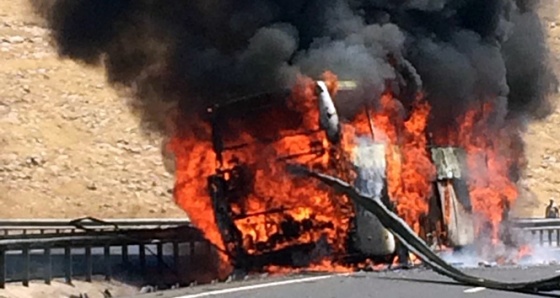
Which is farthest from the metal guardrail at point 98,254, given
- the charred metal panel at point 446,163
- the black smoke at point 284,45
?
the charred metal panel at point 446,163

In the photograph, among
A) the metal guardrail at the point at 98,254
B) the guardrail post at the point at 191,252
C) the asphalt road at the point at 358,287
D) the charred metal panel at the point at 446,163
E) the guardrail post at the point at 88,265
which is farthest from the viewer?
the charred metal panel at the point at 446,163

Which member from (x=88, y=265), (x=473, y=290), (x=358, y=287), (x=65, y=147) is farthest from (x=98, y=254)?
(x=65, y=147)

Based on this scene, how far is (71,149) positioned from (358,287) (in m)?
38.4

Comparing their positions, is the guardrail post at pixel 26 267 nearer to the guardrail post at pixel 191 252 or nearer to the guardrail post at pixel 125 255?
the guardrail post at pixel 125 255

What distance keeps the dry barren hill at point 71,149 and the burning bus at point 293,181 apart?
24.2 m

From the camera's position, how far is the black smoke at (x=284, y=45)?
75.3 ft

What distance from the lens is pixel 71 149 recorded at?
55656 mm

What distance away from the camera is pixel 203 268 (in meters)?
23.5

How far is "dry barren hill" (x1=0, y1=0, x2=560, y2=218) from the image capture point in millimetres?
51219

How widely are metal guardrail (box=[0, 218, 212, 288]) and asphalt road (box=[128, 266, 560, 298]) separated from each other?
255cm

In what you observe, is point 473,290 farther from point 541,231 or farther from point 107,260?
point 541,231

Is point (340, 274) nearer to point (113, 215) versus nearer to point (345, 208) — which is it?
point (345, 208)

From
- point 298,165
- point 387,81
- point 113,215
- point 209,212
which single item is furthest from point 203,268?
point 113,215

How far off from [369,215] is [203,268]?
332 cm
